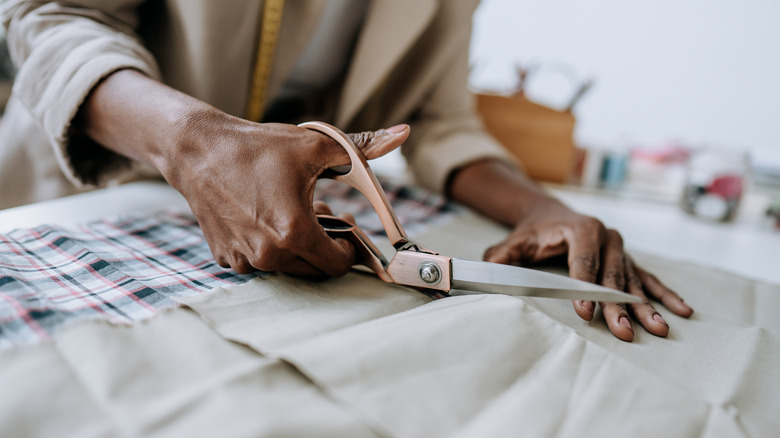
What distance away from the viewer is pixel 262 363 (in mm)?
387

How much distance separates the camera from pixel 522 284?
1.69ft

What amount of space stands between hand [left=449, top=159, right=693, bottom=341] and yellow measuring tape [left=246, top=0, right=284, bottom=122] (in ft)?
1.72

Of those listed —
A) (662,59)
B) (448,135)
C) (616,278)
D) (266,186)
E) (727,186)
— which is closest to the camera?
(266,186)

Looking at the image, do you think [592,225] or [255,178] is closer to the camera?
[255,178]

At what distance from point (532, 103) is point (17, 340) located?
4.63 feet

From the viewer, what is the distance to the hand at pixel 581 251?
544 millimetres

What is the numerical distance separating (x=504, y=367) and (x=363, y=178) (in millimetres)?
249

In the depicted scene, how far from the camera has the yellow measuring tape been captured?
0.92 m

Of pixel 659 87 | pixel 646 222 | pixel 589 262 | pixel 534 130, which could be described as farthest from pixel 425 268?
pixel 659 87

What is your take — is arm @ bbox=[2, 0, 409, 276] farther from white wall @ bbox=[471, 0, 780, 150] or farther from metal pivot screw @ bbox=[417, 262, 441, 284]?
white wall @ bbox=[471, 0, 780, 150]

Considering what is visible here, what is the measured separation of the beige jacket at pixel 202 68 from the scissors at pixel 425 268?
367 mm

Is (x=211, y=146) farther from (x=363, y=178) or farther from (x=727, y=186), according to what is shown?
(x=727, y=186)

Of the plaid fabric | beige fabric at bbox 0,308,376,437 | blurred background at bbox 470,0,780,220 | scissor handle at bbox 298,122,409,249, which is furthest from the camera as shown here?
blurred background at bbox 470,0,780,220

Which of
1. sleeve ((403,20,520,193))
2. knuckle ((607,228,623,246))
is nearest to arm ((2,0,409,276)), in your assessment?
knuckle ((607,228,623,246))
